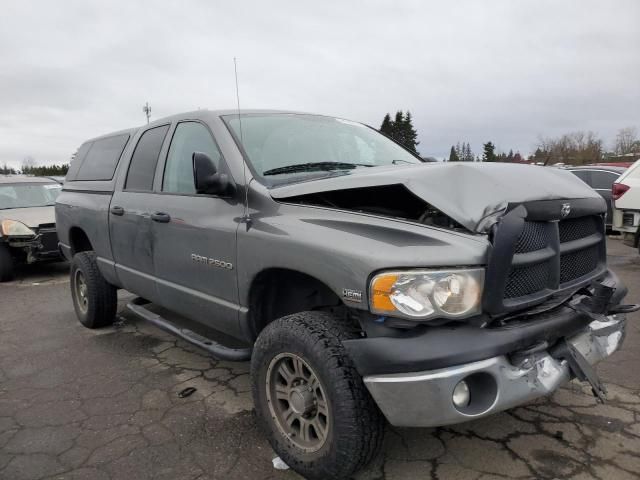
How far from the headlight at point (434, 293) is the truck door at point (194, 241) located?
1.14 metres

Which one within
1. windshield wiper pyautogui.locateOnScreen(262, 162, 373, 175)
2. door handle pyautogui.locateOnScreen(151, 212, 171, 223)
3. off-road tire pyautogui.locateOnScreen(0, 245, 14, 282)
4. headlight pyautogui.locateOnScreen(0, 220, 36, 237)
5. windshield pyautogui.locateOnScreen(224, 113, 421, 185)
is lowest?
off-road tire pyautogui.locateOnScreen(0, 245, 14, 282)

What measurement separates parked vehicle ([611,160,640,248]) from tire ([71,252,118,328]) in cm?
695

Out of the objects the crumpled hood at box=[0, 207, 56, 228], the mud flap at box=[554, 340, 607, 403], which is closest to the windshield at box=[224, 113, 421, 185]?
the mud flap at box=[554, 340, 607, 403]

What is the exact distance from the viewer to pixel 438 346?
1.88 metres

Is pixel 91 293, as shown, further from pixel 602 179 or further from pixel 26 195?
pixel 602 179

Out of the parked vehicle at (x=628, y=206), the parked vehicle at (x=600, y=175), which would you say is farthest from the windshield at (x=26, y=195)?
the parked vehicle at (x=600, y=175)

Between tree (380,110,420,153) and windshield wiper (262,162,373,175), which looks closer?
windshield wiper (262,162,373,175)

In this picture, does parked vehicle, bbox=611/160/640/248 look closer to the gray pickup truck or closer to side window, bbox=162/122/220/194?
the gray pickup truck

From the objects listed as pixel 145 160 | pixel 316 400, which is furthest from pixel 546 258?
pixel 145 160

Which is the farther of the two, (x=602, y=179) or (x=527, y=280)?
(x=602, y=179)

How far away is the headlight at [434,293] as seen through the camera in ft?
6.27

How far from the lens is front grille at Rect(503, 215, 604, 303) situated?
6.79ft

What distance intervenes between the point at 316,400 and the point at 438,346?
73 centimetres

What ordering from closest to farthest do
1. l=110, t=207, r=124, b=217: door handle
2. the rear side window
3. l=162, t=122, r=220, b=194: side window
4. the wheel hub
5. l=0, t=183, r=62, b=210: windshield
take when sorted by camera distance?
the wheel hub → l=162, t=122, r=220, b=194: side window → l=110, t=207, r=124, b=217: door handle → the rear side window → l=0, t=183, r=62, b=210: windshield
